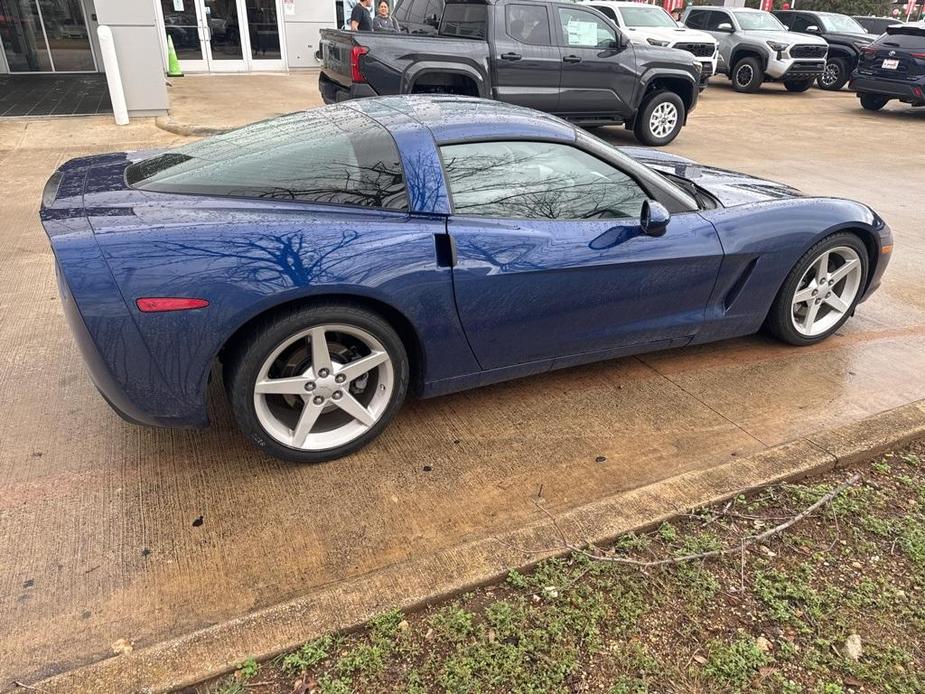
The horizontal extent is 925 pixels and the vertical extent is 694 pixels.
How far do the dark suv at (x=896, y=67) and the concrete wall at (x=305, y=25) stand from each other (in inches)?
468

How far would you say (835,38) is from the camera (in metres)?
17.3

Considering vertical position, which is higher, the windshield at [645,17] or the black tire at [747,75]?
the windshield at [645,17]

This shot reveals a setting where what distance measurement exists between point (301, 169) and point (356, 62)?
219 inches

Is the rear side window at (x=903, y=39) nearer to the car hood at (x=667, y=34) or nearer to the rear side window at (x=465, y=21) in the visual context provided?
the car hood at (x=667, y=34)

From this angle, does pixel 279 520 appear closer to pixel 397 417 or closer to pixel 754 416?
pixel 397 417

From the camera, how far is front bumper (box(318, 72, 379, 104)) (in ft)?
25.6

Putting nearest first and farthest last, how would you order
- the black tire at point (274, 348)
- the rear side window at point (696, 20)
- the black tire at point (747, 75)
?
the black tire at point (274, 348), the black tire at point (747, 75), the rear side window at point (696, 20)

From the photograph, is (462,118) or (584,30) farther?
(584,30)

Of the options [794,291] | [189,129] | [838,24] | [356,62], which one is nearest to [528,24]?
[356,62]

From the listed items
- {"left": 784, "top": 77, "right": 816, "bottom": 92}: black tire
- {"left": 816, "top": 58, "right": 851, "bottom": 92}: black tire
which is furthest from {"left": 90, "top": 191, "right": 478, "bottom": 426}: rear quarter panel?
{"left": 816, "top": 58, "right": 851, "bottom": 92}: black tire

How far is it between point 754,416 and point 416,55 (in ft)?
20.7

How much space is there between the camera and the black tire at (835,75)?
57.7 ft

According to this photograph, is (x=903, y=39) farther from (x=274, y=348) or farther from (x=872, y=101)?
(x=274, y=348)

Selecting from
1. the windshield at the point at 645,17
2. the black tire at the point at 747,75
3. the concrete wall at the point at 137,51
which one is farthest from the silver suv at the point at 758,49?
the concrete wall at the point at 137,51
